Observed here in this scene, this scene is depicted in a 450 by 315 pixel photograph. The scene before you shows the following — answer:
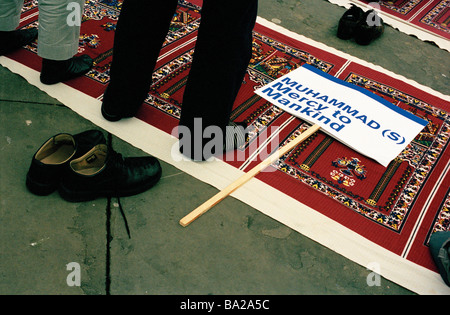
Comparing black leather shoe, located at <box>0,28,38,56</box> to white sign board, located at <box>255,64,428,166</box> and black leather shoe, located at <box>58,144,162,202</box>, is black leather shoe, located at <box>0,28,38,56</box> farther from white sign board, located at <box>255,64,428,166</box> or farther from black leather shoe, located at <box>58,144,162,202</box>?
white sign board, located at <box>255,64,428,166</box>

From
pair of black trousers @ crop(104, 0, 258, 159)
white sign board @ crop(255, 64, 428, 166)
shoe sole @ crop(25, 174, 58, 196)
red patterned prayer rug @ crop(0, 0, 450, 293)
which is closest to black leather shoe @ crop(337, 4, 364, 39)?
red patterned prayer rug @ crop(0, 0, 450, 293)

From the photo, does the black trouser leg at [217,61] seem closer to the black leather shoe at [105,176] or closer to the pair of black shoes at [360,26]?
the black leather shoe at [105,176]

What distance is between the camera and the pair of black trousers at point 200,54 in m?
0.99

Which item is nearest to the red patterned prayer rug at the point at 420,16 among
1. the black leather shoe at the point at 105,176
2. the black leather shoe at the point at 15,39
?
the black leather shoe at the point at 15,39

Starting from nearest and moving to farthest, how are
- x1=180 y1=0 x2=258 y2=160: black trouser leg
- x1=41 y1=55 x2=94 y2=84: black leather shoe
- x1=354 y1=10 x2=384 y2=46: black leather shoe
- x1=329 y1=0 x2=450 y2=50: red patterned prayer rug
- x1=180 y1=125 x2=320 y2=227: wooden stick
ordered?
x1=180 y1=0 x2=258 y2=160: black trouser leg, x1=180 y1=125 x2=320 y2=227: wooden stick, x1=41 y1=55 x2=94 y2=84: black leather shoe, x1=354 y1=10 x2=384 y2=46: black leather shoe, x1=329 y1=0 x2=450 y2=50: red patterned prayer rug

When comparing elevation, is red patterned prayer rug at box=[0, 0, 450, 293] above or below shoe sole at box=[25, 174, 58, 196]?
above

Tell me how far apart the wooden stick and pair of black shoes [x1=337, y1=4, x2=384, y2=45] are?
767 mm

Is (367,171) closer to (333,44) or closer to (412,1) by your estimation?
(333,44)

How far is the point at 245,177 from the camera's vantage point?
1.21 m

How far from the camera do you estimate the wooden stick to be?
1.09 m

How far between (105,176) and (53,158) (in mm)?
156

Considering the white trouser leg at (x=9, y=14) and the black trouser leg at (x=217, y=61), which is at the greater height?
the black trouser leg at (x=217, y=61)

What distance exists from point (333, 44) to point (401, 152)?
0.75m

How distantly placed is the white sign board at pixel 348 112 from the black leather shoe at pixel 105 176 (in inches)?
24.2
